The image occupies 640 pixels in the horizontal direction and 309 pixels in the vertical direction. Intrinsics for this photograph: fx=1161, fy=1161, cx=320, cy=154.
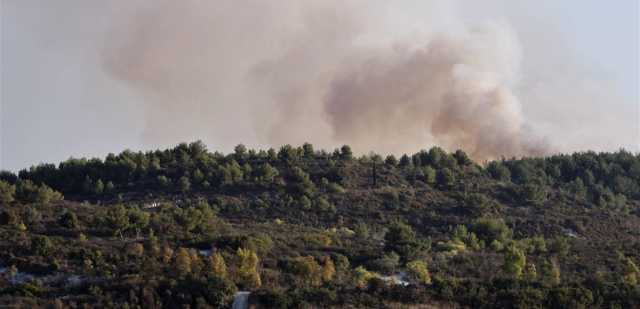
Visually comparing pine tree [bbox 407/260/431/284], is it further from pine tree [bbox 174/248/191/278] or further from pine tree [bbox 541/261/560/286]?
pine tree [bbox 174/248/191/278]

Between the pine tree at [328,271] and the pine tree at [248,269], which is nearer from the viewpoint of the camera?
the pine tree at [248,269]

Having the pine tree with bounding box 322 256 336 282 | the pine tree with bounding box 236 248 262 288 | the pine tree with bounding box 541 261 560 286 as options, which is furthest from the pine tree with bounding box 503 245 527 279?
the pine tree with bounding box 236 248 262 288

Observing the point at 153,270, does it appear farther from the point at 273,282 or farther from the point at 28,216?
the point at 28,216

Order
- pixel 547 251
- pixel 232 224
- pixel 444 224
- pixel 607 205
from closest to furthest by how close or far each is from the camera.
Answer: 1. pixel 547 251
2. pixel 232 224
3. pixel 444 224
4. pixel 607 205

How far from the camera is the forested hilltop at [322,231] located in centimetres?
5191

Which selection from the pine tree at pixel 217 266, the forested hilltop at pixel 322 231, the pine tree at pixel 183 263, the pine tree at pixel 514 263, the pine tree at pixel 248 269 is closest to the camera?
the forested hilltop at pixel 322 231

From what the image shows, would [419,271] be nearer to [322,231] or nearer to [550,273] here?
[550,273]

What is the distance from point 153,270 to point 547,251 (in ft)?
86.3

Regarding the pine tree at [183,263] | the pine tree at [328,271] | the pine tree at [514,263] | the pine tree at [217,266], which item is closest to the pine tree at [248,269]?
the pine tree at [217,266]

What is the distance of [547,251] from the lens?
69625mm

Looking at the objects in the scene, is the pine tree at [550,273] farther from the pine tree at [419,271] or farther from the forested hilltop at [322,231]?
the pine tree at [419,271]

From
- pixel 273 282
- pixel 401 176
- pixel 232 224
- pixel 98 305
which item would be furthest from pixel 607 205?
pixel 98 305

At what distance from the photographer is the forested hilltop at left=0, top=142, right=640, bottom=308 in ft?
170

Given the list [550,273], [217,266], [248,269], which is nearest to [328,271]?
[248,269]
